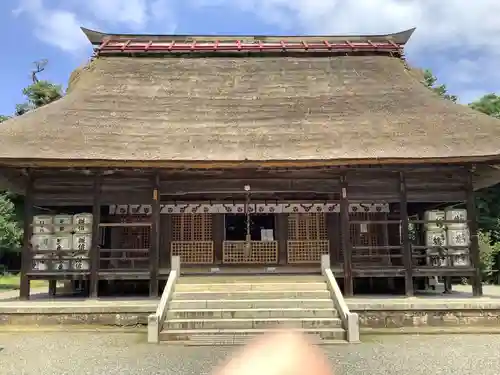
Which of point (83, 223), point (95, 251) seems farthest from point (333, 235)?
point (83, 223)

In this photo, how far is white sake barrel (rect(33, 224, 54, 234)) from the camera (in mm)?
12438

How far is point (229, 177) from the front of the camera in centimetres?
1302

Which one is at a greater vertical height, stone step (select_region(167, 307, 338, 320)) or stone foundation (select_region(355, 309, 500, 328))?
stone step (select_region(167, 307, 338, 320))

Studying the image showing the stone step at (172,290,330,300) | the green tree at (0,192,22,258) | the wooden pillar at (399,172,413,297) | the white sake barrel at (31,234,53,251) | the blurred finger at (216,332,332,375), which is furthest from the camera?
the green tree at (0,192,22,258)

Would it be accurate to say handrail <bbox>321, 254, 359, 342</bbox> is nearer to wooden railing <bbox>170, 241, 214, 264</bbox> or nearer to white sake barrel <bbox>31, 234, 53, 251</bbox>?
wooden railing <bbox>170, 241, 214, 264</bbox>

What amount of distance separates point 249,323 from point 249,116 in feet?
21.1

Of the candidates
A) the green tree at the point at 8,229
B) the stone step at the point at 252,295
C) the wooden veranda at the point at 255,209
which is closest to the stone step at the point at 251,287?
the stone step at the point at 252,295

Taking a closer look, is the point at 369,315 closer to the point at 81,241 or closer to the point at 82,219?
the point at 81,241

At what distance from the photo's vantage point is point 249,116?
1388cm

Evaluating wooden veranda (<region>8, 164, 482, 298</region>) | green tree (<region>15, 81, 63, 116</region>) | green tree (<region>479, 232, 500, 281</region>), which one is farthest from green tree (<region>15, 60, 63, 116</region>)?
green tree (<region>479, 232, 500, 281</region>)

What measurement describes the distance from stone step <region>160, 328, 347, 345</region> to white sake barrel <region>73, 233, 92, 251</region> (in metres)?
4.22

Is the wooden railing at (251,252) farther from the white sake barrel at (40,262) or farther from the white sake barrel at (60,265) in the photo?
the white sake barrel at (40,262)

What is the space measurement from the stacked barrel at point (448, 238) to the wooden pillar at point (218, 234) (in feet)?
19.7

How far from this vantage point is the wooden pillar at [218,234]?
568 inches
